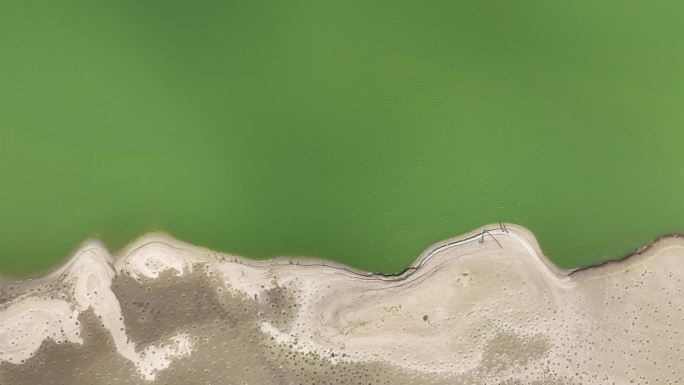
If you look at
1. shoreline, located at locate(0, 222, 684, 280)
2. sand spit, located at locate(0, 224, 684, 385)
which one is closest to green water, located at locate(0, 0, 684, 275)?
shoreline, located at locate(0, 222, 684, 280)

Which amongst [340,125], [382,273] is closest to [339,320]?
[382,273]

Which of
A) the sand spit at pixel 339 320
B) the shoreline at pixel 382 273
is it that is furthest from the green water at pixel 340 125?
the sand spit at pixel 339 320

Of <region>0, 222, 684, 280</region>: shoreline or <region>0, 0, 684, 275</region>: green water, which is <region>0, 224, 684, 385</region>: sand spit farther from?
<region>0, 0, 684, 275</region>: green water

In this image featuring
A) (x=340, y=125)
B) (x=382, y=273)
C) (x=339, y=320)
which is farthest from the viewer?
(x=340, y=125)

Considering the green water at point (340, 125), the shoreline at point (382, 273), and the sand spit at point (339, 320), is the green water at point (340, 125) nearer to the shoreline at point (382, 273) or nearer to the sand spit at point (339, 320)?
the shoreline at point (382, 273)

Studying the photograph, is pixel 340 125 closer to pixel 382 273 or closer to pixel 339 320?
pixel 382 273
